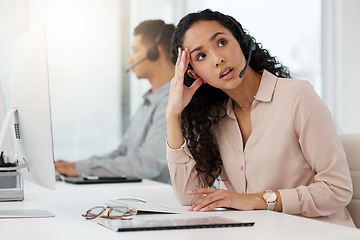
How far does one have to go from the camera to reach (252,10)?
4.33m

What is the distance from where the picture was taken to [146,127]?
4.03 m

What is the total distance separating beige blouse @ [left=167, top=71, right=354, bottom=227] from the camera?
5.54 feet

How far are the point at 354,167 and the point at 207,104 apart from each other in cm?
57

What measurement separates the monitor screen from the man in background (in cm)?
194

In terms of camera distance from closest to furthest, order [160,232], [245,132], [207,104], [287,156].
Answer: [160,232]
[287,156]
[245,132]
[207,104]

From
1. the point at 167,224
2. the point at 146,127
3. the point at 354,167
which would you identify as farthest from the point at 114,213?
the point at 146,127

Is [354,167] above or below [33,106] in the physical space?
below

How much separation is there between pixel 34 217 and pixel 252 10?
10.6ft

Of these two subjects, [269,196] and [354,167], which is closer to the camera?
[269,196]

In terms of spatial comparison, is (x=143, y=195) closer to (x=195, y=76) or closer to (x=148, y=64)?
(x=195, y=76)

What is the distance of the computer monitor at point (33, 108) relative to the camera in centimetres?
139

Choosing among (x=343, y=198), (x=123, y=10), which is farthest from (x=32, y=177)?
(x=123, y=10)

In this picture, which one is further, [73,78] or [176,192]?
[73,78]

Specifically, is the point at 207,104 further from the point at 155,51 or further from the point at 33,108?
the point at 155,51
